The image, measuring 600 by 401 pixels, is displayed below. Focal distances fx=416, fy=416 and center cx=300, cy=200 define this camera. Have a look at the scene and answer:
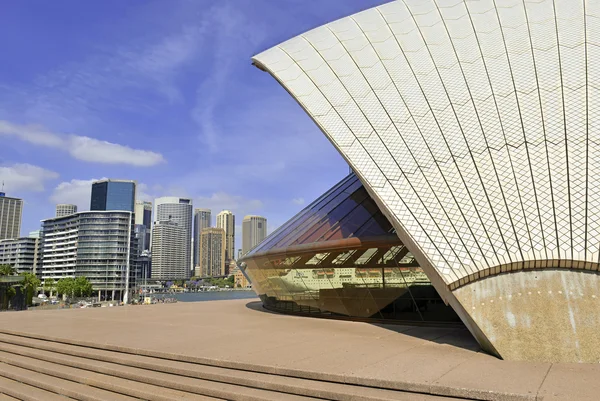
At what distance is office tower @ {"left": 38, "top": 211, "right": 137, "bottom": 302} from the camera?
111 m

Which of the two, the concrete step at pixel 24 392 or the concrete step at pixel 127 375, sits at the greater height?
the concrete step at pixel 127 375

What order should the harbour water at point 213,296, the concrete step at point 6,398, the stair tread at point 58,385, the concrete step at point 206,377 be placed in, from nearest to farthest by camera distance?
the concrete step at point 206,377 → the stair tread at point 58,385 → the concrete step at point 6,398 → the harbour water at point 213,296

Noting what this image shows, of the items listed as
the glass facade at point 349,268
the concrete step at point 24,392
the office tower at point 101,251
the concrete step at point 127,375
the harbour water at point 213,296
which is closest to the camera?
the concrete step at point 127,375

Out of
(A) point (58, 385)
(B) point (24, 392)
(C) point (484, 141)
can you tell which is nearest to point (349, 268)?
(C) point (484, 141)

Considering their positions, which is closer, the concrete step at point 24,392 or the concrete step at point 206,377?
the concrete step at point 206,377

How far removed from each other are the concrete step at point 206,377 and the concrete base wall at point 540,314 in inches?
101

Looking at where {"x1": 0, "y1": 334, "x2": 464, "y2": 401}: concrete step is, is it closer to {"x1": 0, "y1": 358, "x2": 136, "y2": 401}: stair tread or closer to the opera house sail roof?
{"x1": 0, "y1": 358, "x2": 136, "y2": 401}: stair tread

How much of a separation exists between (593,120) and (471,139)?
2459mm

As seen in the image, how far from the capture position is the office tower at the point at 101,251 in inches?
4385

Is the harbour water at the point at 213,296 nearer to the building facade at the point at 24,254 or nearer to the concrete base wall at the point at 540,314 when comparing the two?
the concrete base wall at the point at 540,314

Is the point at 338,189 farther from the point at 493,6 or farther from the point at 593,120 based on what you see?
the point at 593,120

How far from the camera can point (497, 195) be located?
8.60 m

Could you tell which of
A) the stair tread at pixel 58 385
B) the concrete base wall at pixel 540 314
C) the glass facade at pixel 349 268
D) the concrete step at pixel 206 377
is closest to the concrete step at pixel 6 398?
the stair tread at pixel 58 385

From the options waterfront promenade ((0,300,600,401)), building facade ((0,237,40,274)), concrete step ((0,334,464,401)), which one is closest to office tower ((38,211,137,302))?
building facade ((0,237,40,274))
